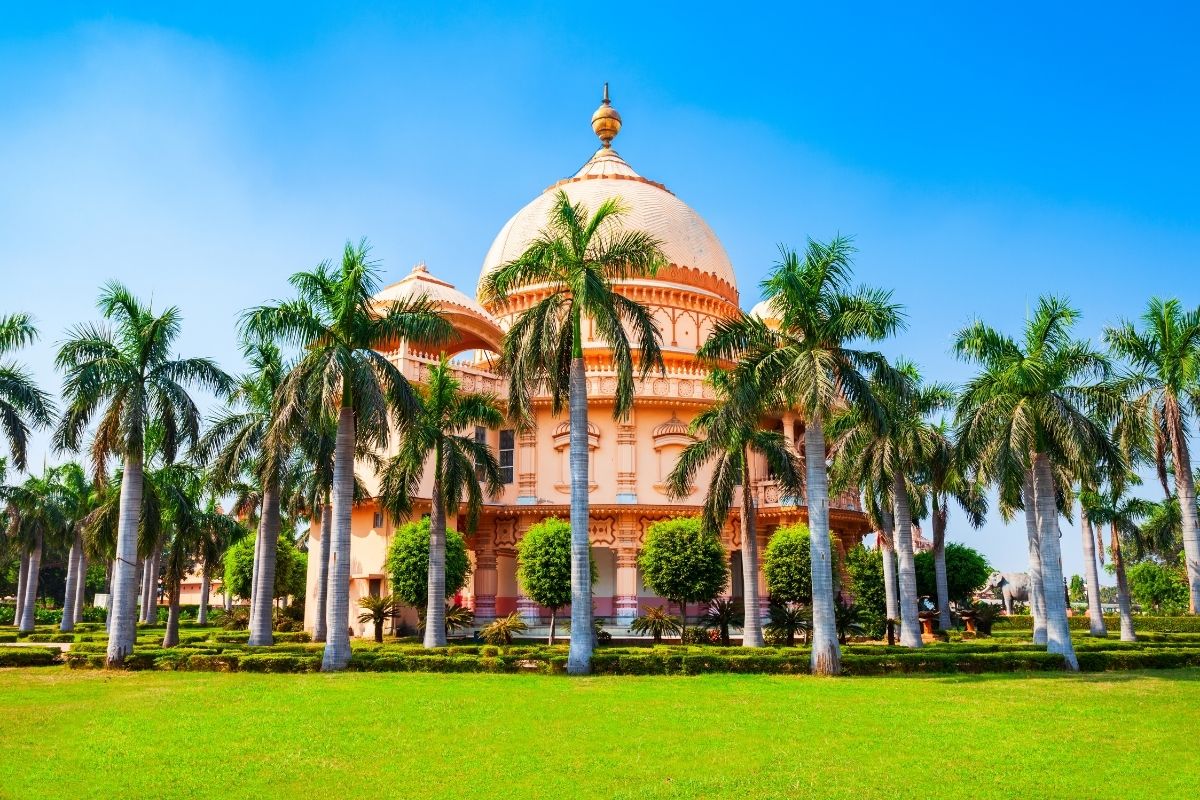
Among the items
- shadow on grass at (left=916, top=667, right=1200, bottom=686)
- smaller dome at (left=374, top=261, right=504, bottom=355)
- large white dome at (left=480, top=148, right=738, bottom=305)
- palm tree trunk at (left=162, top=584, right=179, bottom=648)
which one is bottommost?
shadow on grass at (left=916, top=667, right=1200, bottom=686)

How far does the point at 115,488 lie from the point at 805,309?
77.3ft

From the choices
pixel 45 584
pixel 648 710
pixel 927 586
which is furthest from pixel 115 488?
pixel 45 584

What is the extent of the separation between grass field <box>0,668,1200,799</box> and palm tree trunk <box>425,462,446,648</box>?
7.14 metres

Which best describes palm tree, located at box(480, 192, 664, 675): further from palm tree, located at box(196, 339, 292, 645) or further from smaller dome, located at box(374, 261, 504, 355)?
smaller dome, located at box(374, 261, 504, 355)

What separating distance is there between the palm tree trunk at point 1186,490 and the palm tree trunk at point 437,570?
66.0 feet

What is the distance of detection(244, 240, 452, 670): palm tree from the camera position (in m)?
21.5

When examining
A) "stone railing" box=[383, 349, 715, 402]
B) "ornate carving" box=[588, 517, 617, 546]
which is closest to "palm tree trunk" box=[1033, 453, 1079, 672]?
"stone railing" box=[383, 349, 715, 402]

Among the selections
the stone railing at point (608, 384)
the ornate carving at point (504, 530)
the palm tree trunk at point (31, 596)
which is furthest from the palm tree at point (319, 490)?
the palm tree trunk at point (31, 596)

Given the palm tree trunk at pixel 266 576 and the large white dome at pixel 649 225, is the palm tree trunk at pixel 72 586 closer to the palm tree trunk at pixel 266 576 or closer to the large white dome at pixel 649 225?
the palm tree trunk at pixel 266 576

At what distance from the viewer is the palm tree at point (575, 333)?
21.4 metres

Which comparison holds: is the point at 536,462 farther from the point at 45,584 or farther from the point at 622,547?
the point at 45,584

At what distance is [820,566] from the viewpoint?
21.0m

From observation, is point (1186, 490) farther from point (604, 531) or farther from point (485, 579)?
point (485, 579)

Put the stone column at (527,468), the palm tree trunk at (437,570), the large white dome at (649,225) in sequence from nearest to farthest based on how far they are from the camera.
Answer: the palm tree trunk at (437,570) < the stone column at (527,468) < the large white dome at (649,225)
